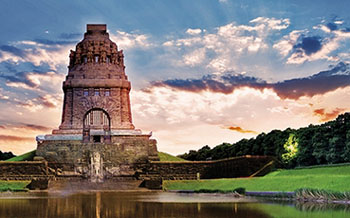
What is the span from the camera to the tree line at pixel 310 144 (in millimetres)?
32656

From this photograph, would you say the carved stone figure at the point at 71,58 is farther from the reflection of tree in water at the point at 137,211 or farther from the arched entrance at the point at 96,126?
the reflection of tree in water at the point at 137,211

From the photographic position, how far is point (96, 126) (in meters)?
52.2

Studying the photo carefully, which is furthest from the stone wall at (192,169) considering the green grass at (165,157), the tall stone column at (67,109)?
the tall stone column at (67,109)

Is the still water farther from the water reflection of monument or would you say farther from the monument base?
Answer: the water reflection of monument

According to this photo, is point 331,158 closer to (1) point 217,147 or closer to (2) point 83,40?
(1) point 217,147

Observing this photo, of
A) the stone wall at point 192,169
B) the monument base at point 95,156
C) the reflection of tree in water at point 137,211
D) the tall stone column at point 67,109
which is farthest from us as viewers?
A: the tall stone column at point 67,109

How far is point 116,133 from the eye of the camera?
4712cm

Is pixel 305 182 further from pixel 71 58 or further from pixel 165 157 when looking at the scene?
pixel 71 58

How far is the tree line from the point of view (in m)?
32.7

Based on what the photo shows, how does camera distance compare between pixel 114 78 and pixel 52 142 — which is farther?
pixel 114 78

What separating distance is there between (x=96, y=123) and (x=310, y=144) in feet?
85.5

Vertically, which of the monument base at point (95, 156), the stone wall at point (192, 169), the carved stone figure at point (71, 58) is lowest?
the stone wall at point (192, 169)

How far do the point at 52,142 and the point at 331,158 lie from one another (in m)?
24.6

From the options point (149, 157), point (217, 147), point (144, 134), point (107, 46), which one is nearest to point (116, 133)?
point (144, 134)
